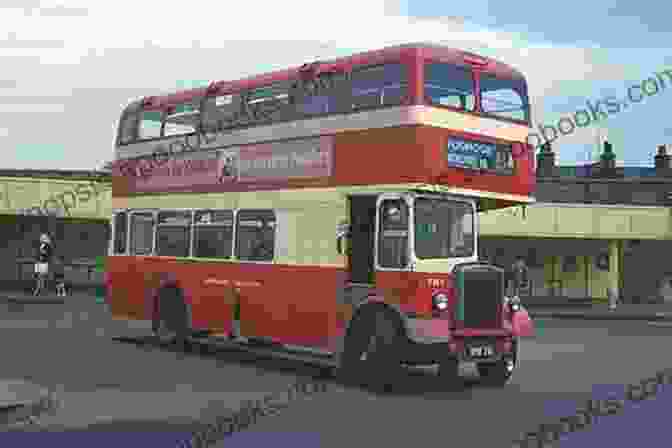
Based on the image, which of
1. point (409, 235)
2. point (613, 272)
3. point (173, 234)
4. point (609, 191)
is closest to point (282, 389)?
point (409, 235)

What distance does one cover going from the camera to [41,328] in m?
22.3

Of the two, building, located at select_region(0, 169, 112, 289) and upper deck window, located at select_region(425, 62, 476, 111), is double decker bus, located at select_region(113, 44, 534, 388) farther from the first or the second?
building, located at select_region(0, 169, 112, 289)

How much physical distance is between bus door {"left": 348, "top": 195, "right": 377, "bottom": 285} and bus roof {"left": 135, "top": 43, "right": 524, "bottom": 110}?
2.00 metres

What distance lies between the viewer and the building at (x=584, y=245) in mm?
42469

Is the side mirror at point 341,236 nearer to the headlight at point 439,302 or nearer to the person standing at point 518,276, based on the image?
the headlight at point 439,302

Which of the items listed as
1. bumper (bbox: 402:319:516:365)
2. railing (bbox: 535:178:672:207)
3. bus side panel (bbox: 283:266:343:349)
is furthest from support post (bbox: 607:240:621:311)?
bumper (bbox: 402:319:516:365)

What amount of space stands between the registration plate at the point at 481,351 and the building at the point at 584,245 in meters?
26.7

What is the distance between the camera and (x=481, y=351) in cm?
1358

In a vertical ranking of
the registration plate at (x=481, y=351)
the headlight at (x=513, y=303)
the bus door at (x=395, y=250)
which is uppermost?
the bus door at (x=395, y=250)

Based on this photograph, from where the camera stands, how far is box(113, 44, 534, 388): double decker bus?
13.4m

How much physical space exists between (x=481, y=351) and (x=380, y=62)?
4289 mm

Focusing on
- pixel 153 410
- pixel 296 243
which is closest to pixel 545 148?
pixel 296 243

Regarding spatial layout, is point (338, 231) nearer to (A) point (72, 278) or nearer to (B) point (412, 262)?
(B) point (412, 262)

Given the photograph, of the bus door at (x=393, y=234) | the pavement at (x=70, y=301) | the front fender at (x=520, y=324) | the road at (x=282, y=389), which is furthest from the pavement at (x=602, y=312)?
the bus door at (x=393, y=234)
